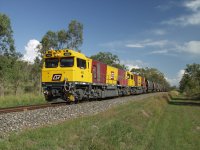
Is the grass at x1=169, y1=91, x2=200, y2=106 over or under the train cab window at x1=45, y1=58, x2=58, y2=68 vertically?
under

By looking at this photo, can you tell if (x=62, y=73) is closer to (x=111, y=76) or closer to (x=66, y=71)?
(x=66, y=71)

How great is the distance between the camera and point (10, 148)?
8148 millimetres

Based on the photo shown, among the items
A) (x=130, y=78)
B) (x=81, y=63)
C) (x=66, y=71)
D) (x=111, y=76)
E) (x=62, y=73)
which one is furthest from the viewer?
(x=130, y=78)

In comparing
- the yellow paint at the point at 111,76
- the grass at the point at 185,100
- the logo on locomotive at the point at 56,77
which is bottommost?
the grass at the point at 185,100

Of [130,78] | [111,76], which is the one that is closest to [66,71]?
→ [111,76]

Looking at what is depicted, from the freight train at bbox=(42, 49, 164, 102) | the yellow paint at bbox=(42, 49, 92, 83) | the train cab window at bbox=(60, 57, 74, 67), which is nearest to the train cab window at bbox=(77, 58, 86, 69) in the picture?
the freight train at bbox=(42, 49, 164, 102)

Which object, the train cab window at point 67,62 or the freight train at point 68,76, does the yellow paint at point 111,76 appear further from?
the train cab window at point 67,62

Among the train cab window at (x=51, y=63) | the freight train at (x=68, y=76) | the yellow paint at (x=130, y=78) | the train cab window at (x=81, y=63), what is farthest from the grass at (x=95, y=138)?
the yellow paint at (x=130, y=78)

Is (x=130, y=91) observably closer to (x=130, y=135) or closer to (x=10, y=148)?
(x=130, y=135)

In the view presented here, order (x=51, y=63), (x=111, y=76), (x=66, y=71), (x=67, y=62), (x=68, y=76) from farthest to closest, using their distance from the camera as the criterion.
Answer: (x=111, y=76) < (x=51, y=63) < (x=67, y=62) < (x=66, y=71) < (x=68, y=76)

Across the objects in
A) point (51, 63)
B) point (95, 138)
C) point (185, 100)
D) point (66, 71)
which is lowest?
point (185, 100)

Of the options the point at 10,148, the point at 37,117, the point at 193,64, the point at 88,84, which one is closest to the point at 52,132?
the point at 10,148

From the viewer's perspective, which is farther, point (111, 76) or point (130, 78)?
point (130, 78)

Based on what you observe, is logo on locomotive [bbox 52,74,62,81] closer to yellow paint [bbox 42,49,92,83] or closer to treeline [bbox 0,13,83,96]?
yellow paint [bbox 42,49,92,83]
